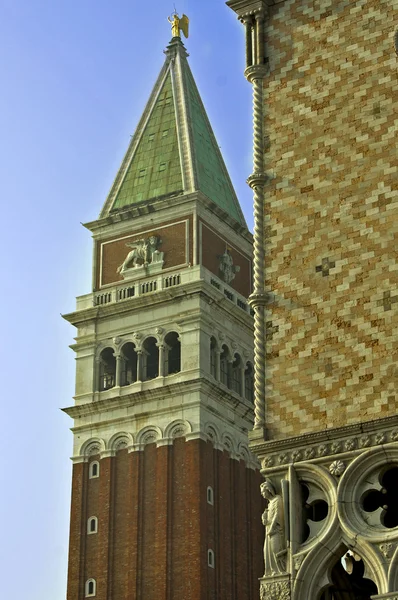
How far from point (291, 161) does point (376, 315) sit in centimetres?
340

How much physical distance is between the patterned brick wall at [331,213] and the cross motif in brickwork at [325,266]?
15mm

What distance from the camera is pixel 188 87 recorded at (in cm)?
7575

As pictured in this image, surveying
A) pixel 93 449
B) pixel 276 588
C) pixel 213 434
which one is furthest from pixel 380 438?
pixel 93 449

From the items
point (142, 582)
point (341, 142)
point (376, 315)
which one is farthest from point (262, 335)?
point (142, 582)

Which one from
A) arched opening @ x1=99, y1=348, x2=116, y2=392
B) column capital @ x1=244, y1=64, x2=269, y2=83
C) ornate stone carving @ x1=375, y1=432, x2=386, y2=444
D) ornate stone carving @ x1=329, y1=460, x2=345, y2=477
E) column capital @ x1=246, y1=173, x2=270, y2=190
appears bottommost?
ornate stone carving @ x1=329, y1=460, x2=345, y2=477

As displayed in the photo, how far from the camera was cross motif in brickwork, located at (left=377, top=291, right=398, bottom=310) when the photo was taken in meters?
21.9

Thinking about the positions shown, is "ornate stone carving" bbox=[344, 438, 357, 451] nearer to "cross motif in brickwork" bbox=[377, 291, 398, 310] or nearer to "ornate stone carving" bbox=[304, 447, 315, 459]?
"ornate stone carving" bbox=[304, 447, 315, 459]

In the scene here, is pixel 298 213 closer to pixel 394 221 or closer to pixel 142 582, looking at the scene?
pixel 394 221

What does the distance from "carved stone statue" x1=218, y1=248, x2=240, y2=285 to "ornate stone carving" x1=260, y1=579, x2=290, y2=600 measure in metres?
50.2

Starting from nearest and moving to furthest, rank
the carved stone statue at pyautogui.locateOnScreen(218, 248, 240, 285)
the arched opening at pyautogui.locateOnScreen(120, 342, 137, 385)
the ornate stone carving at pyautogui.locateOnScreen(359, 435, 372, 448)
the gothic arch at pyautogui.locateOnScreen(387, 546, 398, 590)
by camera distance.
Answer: the gothic arch at pyautogui.locateOnScreen(387, 546, 398, 590) < the ornate stone carving at pyautogui.locateOnScreen(359, 435, 372, 448) < the arched opening at pyautogui.locateOnScreen(120, 342, 137, 385) < the carved stone statue at pyautogui.locateOnScreen(218, 248, 240, 285)

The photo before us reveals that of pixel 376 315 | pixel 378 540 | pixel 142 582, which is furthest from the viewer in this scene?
pixel 142 582

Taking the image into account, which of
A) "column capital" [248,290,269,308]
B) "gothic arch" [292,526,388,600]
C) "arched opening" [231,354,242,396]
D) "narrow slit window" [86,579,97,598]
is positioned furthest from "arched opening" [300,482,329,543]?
"arched opening" [231,354,242,396]

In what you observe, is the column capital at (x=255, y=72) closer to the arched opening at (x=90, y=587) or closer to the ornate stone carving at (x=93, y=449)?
the arched opening at (x=90, y=587)

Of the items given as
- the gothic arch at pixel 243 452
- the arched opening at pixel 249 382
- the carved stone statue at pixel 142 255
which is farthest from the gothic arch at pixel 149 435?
the carved stone statue at pixel 142 255
